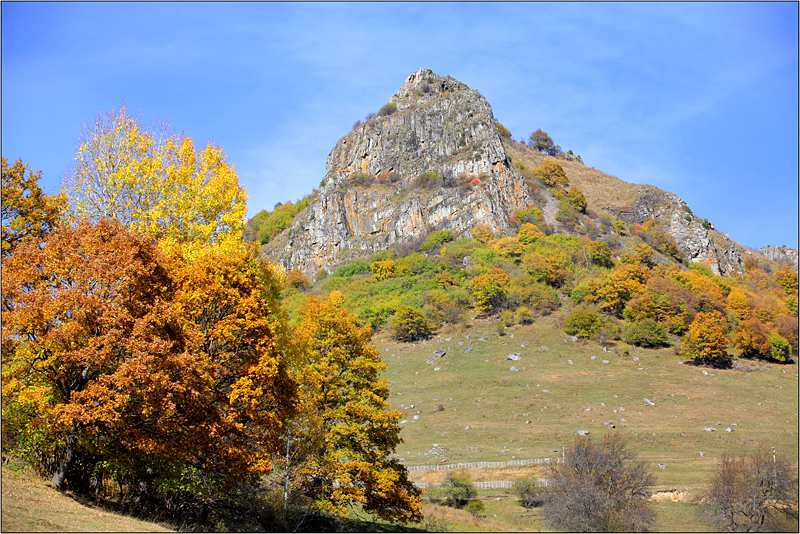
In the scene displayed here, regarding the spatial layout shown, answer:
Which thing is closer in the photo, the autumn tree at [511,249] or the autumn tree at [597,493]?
the autumn tree at [597,493]

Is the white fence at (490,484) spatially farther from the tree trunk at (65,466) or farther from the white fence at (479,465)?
the tree trunk at (65,466)

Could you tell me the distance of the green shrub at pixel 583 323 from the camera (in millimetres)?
84000

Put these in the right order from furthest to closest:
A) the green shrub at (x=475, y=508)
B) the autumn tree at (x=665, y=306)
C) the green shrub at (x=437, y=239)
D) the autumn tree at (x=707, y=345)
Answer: the green shrub at (x=437, y=239), the autumn tree at (x=665, y=306), the autumn tree at (x=707, y=345), the green shrub at (x=475, y=508)

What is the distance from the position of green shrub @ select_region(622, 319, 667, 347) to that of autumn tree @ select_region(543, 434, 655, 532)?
1912 inches

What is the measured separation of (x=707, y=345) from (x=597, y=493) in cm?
5526

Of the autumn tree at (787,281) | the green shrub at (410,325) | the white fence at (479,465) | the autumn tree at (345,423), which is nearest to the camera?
the autumn tree at (345,423)

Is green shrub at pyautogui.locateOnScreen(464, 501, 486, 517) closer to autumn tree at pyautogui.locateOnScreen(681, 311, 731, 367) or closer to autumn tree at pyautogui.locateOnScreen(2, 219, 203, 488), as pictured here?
autumn tree at pyautogui.locateOnScreen(2, 219, 203, 488)

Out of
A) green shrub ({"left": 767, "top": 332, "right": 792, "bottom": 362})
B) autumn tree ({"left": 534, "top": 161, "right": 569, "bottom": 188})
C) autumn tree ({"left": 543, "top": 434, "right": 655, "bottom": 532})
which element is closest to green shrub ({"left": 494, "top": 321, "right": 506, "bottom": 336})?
green shrub ({"left": 767, "top": 332, "right": 792, "bottom": 362})

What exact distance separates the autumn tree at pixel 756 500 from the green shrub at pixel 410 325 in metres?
58.7

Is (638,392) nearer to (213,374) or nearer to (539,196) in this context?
(213,374)

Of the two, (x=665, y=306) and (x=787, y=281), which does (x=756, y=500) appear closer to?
(x=665, y=306)

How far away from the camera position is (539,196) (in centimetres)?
15675

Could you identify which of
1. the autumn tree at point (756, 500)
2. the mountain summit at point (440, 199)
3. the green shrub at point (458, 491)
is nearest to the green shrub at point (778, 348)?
the autumn tree at point (756, 500)

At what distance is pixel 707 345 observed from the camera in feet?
251
